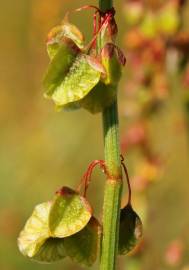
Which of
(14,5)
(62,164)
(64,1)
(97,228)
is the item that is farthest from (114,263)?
(14,5)

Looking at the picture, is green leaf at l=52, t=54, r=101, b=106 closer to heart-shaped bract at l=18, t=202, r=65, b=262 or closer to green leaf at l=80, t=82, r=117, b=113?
green leaf at l=80, t=82, r=117, b=113

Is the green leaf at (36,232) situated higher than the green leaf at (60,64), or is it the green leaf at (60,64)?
the green leaf at (60,64)

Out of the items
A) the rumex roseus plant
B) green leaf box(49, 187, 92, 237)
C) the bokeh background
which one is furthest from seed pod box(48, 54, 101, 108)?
the bokeh background

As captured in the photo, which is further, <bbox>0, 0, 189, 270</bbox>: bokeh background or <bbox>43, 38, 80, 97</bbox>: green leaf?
<bbox>0, 0, 189, 270</bbox>: bokeh background

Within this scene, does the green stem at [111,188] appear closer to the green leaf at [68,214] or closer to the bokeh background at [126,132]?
the green leaf at [68,214]

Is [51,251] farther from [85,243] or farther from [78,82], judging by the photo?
[78,82]

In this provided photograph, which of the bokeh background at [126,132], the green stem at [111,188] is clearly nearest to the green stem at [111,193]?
the green stem at [111,188]
